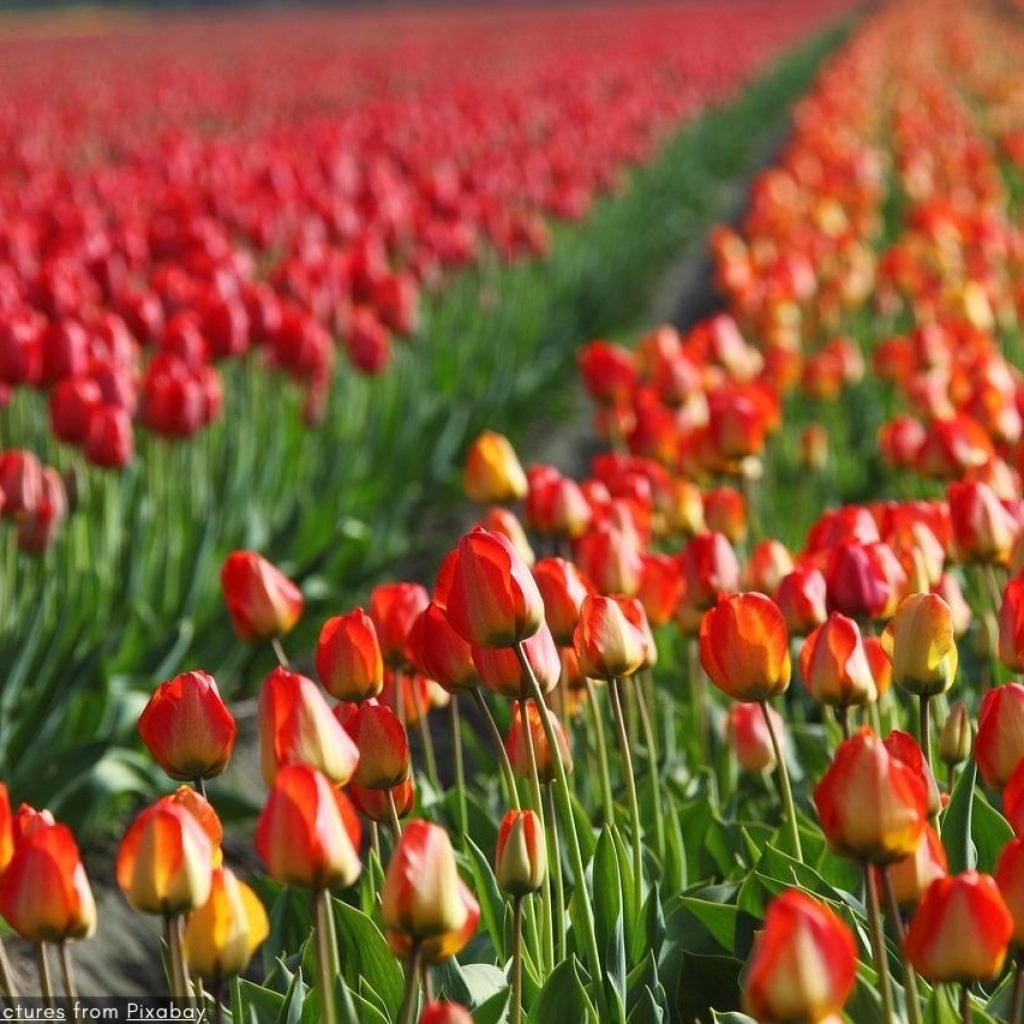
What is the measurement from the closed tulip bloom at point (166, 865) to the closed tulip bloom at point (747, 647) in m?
0.60

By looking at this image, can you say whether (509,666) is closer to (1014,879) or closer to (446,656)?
(446,656)

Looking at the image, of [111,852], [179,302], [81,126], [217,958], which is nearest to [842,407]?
[179,302]

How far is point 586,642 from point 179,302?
111 inches

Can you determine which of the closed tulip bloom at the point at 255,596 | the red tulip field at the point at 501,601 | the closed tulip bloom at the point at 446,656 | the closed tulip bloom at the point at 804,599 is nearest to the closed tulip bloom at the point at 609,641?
the red tulip field at the point at 501,601

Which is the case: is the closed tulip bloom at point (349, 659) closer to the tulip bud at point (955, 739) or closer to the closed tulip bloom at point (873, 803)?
the closed tulip bloom at point (873, 803)

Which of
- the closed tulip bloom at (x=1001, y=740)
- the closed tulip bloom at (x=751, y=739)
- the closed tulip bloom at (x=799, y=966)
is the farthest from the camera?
the closed tulip bloom at (x=751, y=739)

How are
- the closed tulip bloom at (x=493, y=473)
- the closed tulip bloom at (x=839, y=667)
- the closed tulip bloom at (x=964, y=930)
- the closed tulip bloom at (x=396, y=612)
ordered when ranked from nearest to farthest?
the closed tulip bloom at (x=964, y=930), the closed tulip bloom at (x=839, y=667), the closed tulip bloom at (x=396, y=612), the closed tulip bloom at (x=493, y=473)

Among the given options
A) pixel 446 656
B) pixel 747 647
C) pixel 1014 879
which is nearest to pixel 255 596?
pixel 446 656

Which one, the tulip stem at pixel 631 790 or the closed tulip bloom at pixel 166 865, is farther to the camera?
the tulip stem at pixel 631 790

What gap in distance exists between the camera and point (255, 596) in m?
1.97

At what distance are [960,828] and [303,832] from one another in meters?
0.83

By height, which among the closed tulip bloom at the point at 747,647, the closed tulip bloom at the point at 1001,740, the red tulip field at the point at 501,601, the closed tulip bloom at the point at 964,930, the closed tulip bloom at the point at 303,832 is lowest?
the red tulip field at the point at 501,601

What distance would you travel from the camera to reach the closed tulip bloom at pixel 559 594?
71.7 inches

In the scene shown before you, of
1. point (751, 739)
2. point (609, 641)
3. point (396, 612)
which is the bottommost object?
point (751, 739)
